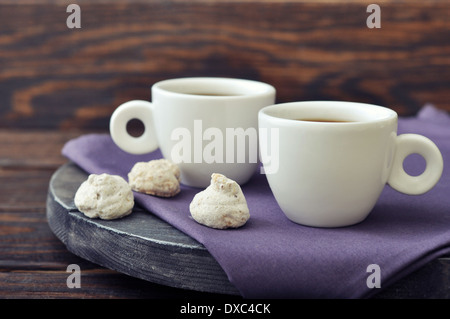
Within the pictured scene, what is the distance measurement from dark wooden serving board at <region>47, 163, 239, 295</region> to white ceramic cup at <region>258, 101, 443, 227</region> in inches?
5.8

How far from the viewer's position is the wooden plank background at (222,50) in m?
1.43

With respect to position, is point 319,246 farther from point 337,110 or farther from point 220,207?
point 337,110

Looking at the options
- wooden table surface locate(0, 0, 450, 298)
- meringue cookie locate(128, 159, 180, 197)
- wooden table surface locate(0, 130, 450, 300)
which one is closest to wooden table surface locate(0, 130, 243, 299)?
wooden table surface locate(0, 130, 450, 300)

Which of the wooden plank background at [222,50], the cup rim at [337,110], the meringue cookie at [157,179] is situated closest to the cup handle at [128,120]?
the meringue cookie at [157,179]

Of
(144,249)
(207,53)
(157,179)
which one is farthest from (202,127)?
(207,53)

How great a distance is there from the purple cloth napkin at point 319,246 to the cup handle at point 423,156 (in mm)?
39

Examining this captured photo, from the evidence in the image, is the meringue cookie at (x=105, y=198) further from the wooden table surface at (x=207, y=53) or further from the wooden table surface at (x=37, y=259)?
the wooden table surface at (x=207, y=53)

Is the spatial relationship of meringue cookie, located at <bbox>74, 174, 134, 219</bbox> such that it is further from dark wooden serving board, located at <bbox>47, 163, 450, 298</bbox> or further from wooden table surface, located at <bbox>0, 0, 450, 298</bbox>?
wooden table surface, located at <bbox>0, 0, 450, 298</bbox>

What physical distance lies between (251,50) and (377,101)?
35 centimetres

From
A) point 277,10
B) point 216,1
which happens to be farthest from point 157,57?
point 277,10

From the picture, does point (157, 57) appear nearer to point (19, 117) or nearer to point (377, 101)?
point (19, 117)

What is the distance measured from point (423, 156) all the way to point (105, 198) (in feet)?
1.41

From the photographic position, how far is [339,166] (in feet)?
2.39

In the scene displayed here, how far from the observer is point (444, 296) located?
2.24ft
